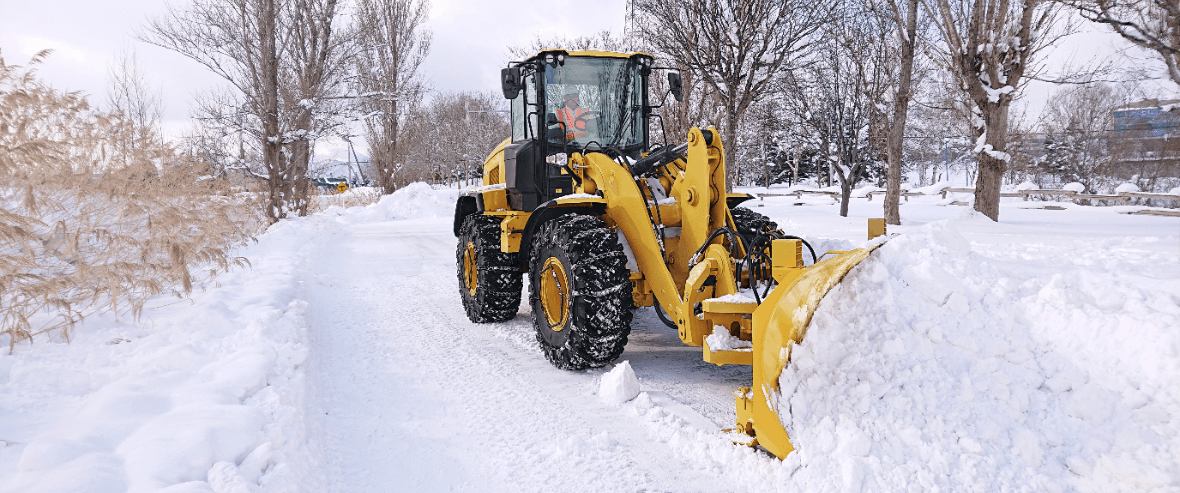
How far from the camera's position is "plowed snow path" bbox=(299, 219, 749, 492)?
2896 millimetres

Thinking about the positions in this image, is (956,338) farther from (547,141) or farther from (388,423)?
(547,141)

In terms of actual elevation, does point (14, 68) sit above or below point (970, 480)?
above

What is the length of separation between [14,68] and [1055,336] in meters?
6.75

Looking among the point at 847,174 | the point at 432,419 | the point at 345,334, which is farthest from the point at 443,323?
the point at 847,174

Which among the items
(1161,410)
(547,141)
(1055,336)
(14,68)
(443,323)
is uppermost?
(14,68)

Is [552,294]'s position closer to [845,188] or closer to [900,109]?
[900,109]

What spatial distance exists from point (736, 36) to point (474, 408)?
373 inches

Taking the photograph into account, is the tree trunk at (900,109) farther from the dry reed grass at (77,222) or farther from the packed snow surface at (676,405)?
the dry reed grass at (77,222)

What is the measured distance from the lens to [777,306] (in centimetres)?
293

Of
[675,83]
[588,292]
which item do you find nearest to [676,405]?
[588,292]

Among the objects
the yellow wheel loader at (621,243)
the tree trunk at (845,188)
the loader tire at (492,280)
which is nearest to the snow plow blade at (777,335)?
the yellow wheel loader at (621,243)

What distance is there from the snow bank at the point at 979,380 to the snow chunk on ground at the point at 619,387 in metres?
1.20

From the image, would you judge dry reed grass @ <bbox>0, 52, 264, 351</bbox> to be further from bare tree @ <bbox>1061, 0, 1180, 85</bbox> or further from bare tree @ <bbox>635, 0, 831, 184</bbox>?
bare tree @ <bbox>1061, 0, 1180, 85</bbox>

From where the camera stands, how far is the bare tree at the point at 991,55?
1084 cm
